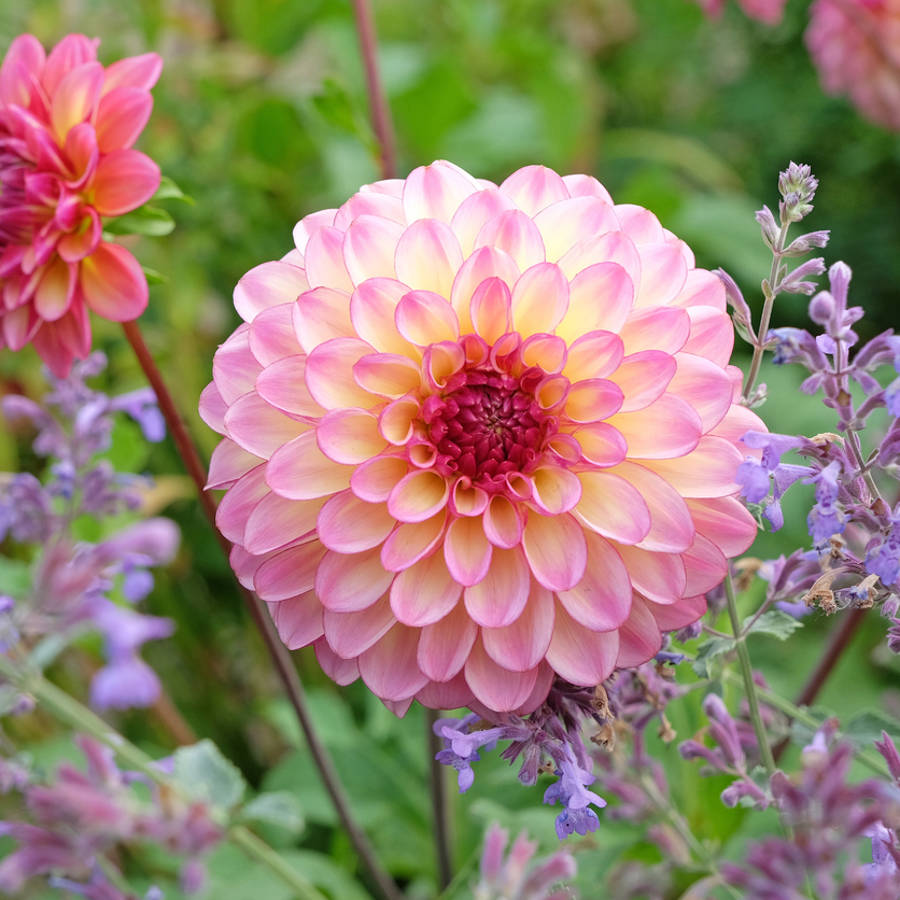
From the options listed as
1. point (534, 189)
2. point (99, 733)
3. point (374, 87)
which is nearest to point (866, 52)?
point (374, 87)

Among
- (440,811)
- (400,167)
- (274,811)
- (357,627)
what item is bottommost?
(440,811)

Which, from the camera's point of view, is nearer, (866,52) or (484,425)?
(484,425)

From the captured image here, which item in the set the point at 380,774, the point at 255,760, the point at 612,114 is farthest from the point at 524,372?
the point at 612,114

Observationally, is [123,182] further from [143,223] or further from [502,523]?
[502,523]

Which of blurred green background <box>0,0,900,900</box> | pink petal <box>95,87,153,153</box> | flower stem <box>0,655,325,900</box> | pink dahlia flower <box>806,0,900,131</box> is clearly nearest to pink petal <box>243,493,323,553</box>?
flower stem <box>0,655,325,900</box>

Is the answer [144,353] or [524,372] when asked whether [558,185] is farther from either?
[144,353]

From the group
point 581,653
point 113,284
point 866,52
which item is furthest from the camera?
point 866,52

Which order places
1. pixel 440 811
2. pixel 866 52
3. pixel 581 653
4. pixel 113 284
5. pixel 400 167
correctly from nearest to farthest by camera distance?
pixel 581 653
pixel 113 284
pixel 440 811
pixel 866 52
pixel 400 167

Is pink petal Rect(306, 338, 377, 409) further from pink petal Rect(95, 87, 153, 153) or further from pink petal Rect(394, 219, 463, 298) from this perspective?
pink petal Rect(95, 87, 153, 153)

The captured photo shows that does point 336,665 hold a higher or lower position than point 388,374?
lower
